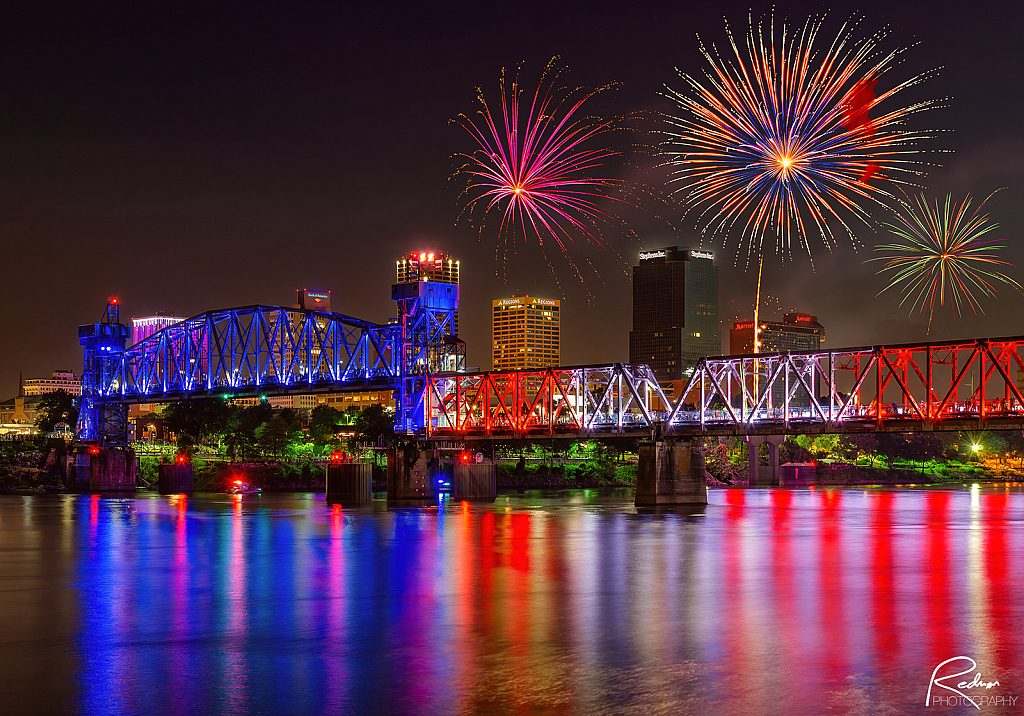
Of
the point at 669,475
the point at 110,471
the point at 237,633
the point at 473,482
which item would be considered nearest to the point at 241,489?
the point at 110,471

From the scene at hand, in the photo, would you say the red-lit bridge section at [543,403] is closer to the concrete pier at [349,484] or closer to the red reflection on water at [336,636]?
the concrete pier at [349,484]

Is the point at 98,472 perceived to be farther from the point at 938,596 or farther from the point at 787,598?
the point at 938,596

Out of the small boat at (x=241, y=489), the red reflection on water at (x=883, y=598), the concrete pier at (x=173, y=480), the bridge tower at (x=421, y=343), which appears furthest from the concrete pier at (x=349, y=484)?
the red reflection on water at (x=883, y=598)

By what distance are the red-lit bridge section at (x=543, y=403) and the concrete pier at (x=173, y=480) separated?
46.4m

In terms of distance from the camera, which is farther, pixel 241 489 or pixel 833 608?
pixel 241 489

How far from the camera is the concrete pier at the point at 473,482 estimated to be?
131625 mm

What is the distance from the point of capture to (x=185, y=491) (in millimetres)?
164875

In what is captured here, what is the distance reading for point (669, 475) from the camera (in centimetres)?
10825

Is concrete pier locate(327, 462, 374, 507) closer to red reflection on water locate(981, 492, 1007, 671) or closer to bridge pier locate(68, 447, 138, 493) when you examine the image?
bridge pier locate(68, 447, 138, 493)

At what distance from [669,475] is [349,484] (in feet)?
122

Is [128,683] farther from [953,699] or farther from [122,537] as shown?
[122,537]

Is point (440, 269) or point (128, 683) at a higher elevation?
point (440, 269)

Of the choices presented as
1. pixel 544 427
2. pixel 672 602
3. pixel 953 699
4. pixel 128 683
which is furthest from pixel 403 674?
pixel 544 427

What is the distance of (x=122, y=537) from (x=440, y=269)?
74.0 m
